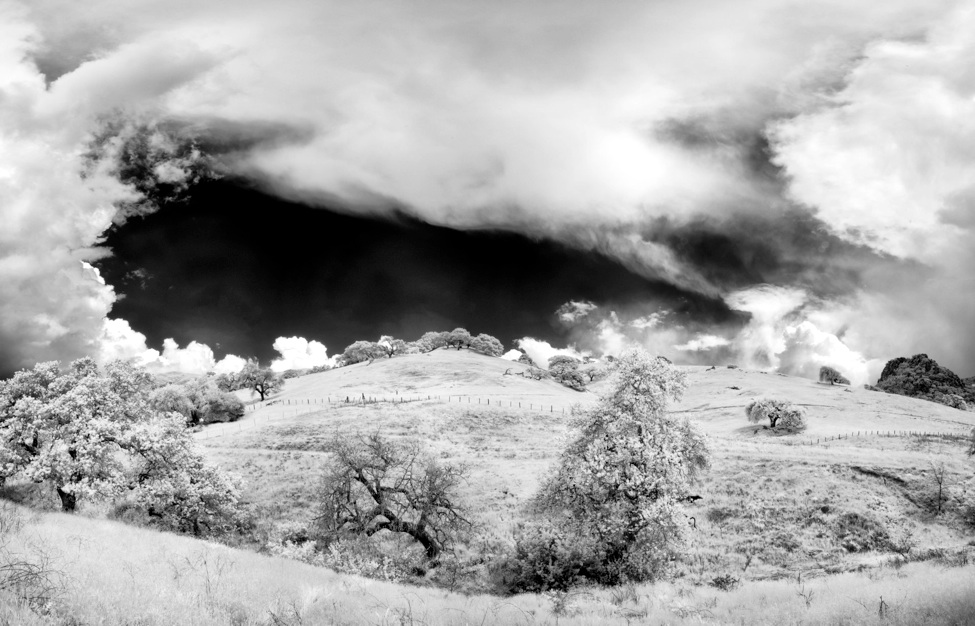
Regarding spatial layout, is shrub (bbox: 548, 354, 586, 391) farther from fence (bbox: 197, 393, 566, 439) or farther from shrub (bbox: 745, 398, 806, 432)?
shrub (bbox: 745, 398, 806, 432)

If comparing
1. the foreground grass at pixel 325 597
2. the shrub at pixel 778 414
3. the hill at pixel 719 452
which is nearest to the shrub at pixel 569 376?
the hill at pixel 719 452

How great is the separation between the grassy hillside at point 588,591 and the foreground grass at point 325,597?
72 mm

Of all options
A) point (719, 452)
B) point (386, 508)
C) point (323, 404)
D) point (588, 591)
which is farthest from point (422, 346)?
point (588, 591)

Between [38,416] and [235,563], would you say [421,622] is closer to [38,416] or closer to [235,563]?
[235,563]

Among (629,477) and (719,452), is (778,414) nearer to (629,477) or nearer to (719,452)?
(719,452)

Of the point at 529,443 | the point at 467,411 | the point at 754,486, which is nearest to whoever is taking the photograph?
the point at 754,486

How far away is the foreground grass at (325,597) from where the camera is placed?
381 inches

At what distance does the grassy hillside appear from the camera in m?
11.8

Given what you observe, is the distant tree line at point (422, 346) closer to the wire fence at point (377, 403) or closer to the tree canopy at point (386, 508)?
the wire fence at point (377, 403)

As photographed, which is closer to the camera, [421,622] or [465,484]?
[421,622]

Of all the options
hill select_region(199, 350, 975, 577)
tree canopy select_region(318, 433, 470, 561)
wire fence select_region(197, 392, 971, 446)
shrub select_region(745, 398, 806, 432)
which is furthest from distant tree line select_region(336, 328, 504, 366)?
tree canopy select_region(318, 433, 470, 561)

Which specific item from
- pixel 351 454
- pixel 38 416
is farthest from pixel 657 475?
pixel 38 416

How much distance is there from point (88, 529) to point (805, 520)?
132 ft

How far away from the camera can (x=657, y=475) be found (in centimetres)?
2486
